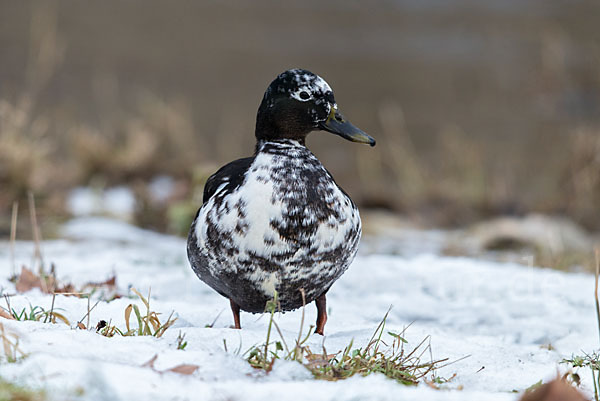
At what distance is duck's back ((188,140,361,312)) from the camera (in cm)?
286

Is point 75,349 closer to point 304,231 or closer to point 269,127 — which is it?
point 304,231

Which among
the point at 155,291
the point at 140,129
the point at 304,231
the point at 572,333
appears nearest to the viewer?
the point at 304,231

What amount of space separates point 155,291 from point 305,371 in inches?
82.7

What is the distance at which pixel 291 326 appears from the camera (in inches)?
137

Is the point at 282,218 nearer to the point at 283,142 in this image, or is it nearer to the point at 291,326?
the point at 283,142

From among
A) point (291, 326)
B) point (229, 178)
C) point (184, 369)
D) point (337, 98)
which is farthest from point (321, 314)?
point (337, 98)

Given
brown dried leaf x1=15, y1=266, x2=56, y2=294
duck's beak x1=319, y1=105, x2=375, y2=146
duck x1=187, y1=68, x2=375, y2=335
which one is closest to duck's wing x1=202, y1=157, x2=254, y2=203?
duck x1=187, y1=68, x2=375, y2=335

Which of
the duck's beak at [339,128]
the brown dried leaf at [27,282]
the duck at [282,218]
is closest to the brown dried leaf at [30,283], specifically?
the brown dried leaf at [27,282]

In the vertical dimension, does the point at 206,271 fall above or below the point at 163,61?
below

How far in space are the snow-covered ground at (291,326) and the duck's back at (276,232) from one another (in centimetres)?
24

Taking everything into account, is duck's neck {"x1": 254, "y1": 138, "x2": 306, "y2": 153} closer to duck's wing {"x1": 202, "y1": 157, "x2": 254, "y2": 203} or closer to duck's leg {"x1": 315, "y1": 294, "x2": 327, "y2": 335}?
duck's wing {"x1": 202, "y1": 157, "x2": 254, "y2": 203}

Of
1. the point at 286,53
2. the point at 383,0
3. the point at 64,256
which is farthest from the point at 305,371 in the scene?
the point at 383,0

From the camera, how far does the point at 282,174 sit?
296cm

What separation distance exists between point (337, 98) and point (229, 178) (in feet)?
40.1
